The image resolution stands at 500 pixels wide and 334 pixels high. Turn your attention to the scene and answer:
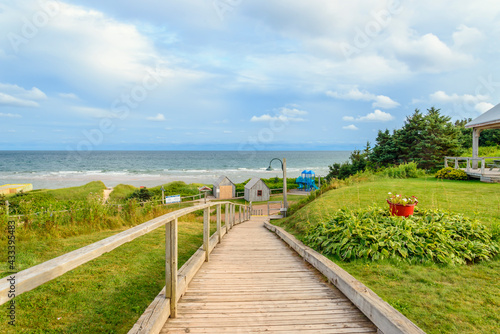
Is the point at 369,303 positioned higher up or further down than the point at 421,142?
further down

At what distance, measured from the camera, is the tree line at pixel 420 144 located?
24531mm

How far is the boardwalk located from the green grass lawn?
67 cm

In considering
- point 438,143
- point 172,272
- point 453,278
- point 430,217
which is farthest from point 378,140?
point 172,272

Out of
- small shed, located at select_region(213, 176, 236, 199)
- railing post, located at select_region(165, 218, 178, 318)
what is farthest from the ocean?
railing post, located at select_region(165, 218, 178, 318)

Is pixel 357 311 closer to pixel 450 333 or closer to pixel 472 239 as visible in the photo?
pixel 450 333

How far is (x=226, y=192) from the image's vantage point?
1286 inches

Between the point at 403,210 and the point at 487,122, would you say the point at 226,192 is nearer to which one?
the point at 487,122

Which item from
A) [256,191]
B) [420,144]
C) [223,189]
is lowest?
[256,191]

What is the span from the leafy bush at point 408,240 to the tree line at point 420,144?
64.2 feet

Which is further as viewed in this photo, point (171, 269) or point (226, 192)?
point (226, 192)

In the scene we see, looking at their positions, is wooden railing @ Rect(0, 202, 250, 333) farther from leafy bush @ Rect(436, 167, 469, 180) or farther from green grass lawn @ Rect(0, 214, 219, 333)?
leafy bush @ Rect(436, 167, 469, 180)

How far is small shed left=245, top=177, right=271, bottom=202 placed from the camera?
103ft

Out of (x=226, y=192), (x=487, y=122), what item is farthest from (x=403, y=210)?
(x=226, y=192)

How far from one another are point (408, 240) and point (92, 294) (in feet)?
15.0
